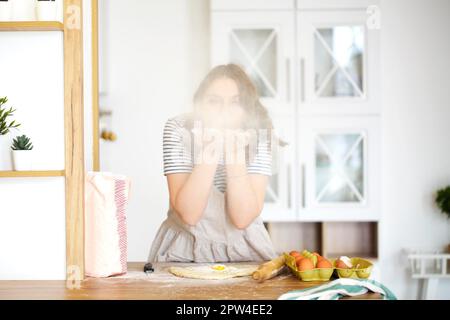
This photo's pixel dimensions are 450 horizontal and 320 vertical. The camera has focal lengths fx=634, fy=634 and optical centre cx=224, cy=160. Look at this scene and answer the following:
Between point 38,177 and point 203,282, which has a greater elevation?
point 38,177

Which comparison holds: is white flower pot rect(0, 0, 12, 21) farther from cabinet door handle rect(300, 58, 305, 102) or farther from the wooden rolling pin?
the wooden rolling pin

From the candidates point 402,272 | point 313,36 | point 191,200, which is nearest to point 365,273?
point 402,272

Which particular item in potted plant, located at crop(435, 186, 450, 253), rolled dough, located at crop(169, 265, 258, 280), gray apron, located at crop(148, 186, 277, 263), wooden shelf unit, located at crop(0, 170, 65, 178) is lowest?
rolled dough, located at crop(169, 265, 258, 280)

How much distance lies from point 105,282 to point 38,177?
0.26 m

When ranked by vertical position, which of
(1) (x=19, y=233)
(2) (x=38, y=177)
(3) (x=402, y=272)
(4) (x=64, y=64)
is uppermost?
(4) (x=64, y=64)

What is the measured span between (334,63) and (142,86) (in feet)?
1.38

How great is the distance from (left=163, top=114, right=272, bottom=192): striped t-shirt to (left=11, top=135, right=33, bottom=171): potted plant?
0.28 m

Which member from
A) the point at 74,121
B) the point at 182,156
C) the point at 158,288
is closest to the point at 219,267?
the point at 158,288

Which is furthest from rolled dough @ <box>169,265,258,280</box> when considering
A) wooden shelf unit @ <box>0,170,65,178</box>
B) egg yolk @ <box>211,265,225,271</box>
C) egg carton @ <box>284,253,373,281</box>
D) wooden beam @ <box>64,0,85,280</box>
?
wooden shelf unit @ <box>0,170,65,178</box>

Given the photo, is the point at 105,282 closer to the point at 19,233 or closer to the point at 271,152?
the point at 19,233

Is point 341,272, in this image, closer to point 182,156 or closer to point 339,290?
point 339,290

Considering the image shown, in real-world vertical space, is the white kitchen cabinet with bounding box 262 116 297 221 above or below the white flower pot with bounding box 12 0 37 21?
below

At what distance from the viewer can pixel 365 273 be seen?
49.1 inches

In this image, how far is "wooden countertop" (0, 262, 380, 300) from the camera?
120 cm
